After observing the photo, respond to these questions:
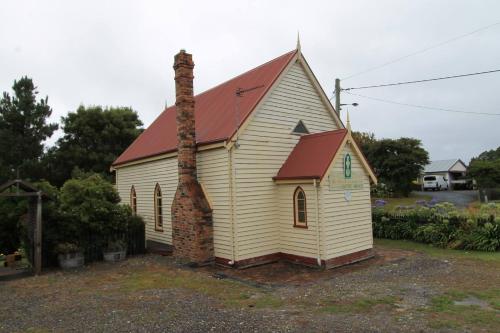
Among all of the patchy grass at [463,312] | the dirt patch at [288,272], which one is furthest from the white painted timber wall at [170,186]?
the patchy grass at [463,312]

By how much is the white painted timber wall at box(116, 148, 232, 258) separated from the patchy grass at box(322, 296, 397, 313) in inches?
205

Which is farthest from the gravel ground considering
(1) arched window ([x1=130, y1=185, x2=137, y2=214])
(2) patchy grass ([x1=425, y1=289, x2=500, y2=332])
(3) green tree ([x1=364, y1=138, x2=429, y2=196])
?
(3) green tree ([x1=364, y1=138, x2=429, y2=196])

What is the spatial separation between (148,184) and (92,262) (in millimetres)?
4647

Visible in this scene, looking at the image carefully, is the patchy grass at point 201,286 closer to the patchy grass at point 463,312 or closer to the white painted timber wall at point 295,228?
the white painted timber wall at point 295,228

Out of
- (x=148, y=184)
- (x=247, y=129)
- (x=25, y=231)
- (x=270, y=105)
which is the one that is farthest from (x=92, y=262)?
(x=270, y=105)

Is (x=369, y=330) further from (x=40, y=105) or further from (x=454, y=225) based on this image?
(x=40, y=105)

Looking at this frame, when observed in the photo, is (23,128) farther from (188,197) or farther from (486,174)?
(486,174)

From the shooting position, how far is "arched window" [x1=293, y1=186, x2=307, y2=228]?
1352 cm

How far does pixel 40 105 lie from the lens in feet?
119

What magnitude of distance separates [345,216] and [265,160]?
11.3 ft

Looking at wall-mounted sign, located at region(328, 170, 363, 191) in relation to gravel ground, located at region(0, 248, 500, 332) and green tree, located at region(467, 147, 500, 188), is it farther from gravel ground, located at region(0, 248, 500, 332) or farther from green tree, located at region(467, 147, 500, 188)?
green tree, located at region(467, 147, 500, 188)

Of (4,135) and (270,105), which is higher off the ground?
(4,135)

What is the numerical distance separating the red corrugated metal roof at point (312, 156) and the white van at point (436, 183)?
161ft

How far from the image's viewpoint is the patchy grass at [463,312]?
742 cm
